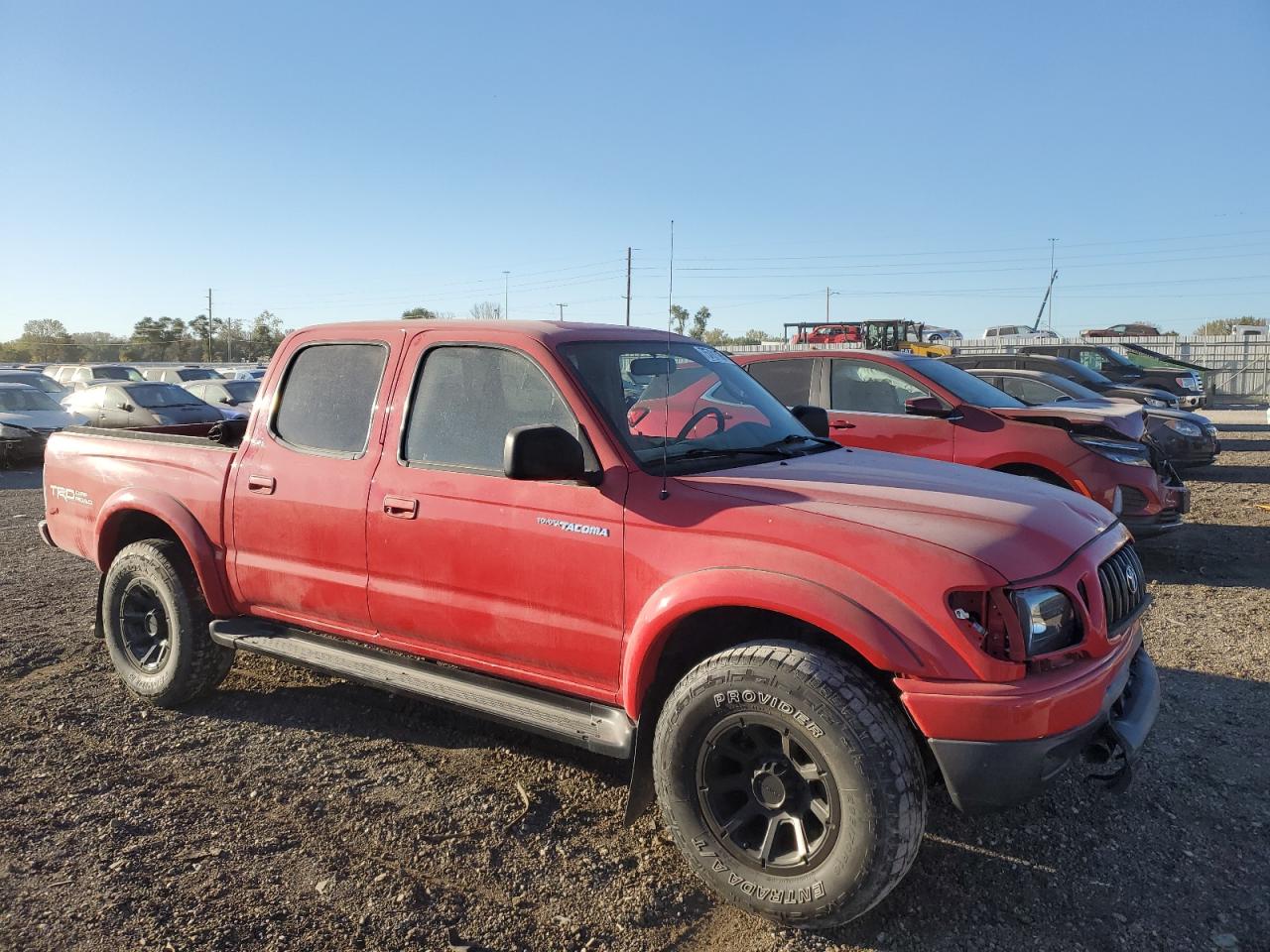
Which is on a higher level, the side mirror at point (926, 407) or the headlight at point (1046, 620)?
the side mirror at point (926, 407)

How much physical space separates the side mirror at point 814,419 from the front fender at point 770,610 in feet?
5.62

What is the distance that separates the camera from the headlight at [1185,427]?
11.2 metres

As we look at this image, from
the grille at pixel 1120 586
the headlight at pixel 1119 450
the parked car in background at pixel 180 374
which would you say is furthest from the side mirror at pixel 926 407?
the parked car in background at pixel 180 374

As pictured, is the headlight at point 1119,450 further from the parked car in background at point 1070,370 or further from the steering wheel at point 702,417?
the parked car in background at point 1070,370

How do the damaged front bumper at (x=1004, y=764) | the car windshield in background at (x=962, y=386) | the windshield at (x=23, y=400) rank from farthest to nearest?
1. the windshield at (x=23, y=400)
2. the car windshield in background at (x=962, y=386)
3. the damaged front bumper at (x=1004, y=764)

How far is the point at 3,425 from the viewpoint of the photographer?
15219 mm

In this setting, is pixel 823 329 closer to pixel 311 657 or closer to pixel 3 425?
pixel 3 425

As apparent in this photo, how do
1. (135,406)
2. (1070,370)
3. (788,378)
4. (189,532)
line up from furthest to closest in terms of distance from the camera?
(135,406) < (1070,370) < (788,378) < (189,532)

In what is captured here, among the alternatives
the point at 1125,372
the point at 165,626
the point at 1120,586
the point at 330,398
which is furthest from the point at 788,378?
the point at 1125,372

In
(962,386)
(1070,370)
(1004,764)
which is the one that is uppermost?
(1070,370)

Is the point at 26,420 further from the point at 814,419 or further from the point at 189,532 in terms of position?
the point at 814,419

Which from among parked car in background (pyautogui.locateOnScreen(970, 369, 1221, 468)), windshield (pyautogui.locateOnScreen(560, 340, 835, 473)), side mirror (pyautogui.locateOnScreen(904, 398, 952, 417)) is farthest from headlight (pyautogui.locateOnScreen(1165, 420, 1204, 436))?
windshield (pyautogui.locateOnScreen(560, 340, 835, 473))

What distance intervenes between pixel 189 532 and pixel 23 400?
50.1 ft

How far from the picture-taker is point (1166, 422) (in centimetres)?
1137
